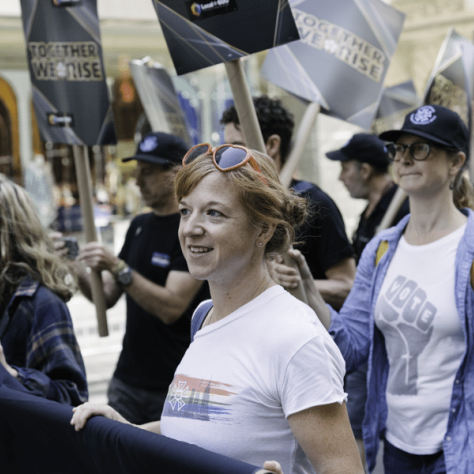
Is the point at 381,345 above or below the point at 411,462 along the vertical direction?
above

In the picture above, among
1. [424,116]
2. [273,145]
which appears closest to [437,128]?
[424,116]

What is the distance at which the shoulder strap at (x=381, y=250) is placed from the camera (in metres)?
2.41

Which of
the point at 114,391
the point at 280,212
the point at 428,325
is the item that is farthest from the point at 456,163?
the point at 114,391

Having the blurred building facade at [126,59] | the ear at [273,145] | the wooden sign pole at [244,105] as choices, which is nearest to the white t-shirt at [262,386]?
the wooden sign pole at [244,105]

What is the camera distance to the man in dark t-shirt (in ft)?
8.76

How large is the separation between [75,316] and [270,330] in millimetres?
6377

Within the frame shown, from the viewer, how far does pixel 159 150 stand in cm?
329

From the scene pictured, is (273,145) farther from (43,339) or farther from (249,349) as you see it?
(249,349)

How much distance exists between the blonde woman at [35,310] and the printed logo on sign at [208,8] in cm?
97

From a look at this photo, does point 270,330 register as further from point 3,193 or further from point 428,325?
point 3,193

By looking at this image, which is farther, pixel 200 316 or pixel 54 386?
pixel 54 386

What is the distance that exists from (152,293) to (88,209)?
0.49m

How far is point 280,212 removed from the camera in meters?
1.50

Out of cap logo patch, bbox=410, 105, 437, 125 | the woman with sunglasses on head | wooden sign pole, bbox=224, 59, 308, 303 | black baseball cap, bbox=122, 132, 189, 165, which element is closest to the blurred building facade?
black baseball cap, bbox=122, 132, 189, 165
